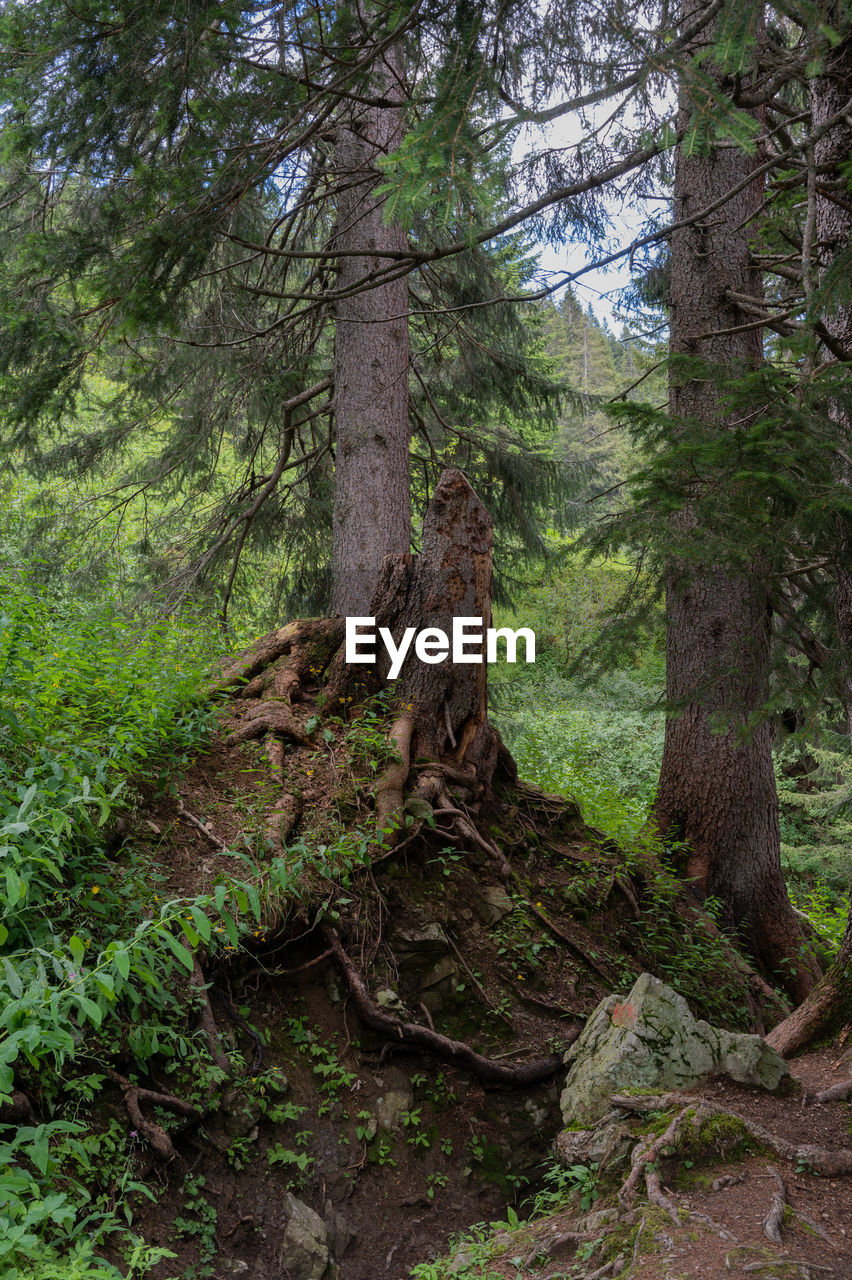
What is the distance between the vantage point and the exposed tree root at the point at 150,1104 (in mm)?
3100

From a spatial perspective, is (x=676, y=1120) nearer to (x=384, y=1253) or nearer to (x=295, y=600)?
(x=384, y=1253)

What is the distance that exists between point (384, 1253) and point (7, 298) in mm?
6061

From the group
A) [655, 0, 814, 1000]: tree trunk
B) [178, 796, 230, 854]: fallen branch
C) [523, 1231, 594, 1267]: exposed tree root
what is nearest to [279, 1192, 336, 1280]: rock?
[523, 1231, 594, 1267]: exposed tree root

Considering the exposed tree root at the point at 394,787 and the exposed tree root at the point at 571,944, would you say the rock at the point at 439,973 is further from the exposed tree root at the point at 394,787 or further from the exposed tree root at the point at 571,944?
the exposed tree root at the point at 571,944

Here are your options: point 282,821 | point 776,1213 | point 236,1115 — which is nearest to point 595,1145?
point 776,1213

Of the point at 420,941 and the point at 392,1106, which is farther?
the point at 420,941

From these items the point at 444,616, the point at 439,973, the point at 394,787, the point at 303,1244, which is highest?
the point at 444,616

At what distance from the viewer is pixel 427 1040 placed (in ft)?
14.1

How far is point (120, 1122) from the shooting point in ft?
10.1

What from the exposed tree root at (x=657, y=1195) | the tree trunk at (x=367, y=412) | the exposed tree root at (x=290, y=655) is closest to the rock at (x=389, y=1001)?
the exposed tree root at (x=657, y=1195)

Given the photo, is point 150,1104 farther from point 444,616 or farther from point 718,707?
point 718,707

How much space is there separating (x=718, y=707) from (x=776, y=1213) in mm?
4199

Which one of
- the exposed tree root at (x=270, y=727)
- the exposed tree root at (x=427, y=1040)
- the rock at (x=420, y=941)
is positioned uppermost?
the exposed tree root at (x=270, y=727)

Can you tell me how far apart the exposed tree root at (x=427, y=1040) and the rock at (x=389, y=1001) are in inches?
1.3
